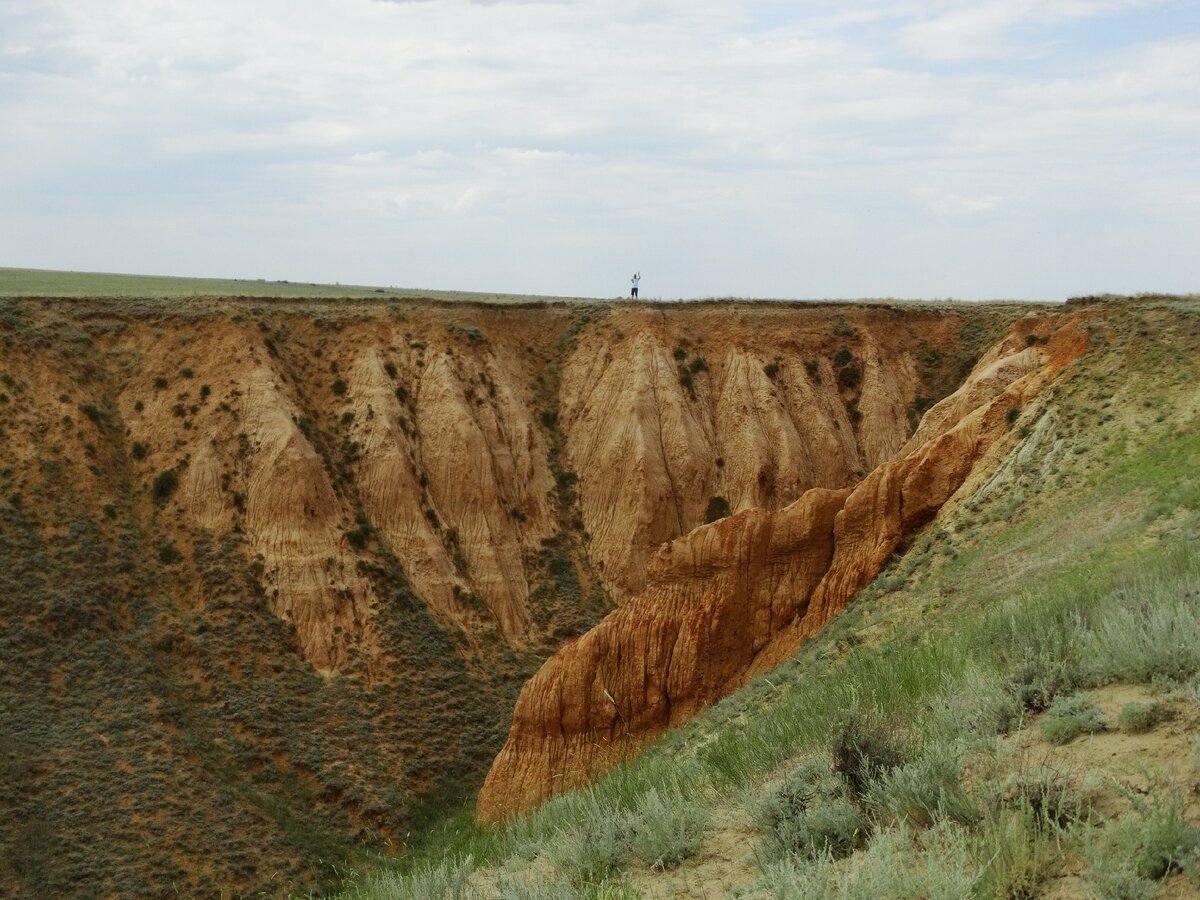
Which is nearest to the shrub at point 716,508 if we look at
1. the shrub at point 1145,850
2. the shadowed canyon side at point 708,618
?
the shadowed canyon side at point 708,618

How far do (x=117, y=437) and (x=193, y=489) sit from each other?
3606mm

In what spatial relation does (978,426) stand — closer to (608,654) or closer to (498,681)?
(608,654)

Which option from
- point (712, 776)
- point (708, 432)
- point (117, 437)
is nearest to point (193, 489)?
point (117, 437)

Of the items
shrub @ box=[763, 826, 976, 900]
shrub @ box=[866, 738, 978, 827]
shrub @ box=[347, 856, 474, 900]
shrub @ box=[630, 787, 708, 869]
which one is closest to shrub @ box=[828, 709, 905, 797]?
shrub @ box=[866, 738, 978, 827]

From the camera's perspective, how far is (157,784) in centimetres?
3089

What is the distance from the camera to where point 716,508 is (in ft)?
157

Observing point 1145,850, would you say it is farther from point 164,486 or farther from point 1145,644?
point 164,486

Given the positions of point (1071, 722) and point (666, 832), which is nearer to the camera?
point (1071, 722)

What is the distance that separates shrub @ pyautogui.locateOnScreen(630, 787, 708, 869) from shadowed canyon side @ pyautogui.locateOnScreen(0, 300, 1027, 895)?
21425 millimetres

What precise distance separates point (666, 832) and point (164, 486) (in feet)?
113

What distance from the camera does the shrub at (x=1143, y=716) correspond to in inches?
334

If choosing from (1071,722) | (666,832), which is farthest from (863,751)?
(666,832)

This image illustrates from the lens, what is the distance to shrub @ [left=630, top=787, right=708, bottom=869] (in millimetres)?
9219

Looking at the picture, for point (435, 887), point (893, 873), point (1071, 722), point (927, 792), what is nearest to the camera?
point (893, 873)
